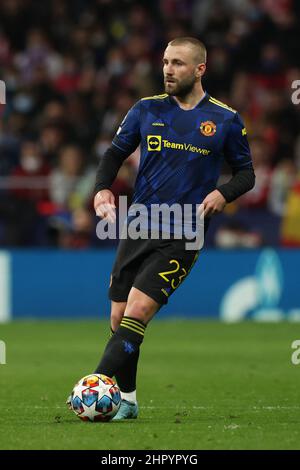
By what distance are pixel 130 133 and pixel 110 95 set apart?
1142 cm

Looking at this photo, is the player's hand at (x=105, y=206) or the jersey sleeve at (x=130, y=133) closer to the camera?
the player's hand at (x=105, y=206)

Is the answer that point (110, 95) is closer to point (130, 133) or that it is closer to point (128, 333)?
Answer: point (130, 133)

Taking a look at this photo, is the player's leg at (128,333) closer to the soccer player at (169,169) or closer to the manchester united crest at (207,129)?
the soccer player at (169,169)

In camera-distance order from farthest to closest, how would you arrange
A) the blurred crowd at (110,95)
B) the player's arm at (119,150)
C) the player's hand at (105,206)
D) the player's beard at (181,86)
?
the blurred crowd at (110,95)
the player's arm at (119,150)
the player's beard at (181,86)
the player's hand at (105,206)

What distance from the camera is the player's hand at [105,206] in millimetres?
7758

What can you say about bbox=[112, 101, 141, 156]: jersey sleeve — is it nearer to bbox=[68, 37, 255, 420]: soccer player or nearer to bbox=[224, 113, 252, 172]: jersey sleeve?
bbox=[68, 37, 255, 420]: soccer player

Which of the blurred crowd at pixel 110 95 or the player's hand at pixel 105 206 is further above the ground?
the blurred crowd at pixel 110 95

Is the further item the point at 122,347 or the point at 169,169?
the point at 169,169

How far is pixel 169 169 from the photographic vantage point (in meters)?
8.09

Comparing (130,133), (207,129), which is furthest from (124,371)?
(207,129)

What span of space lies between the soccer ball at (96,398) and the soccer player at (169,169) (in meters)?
0.23

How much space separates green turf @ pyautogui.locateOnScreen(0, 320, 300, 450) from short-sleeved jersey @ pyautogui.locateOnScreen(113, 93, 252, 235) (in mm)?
1533


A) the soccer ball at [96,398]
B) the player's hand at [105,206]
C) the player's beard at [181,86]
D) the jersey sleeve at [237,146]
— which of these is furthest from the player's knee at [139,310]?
the player's beard at [181,86]

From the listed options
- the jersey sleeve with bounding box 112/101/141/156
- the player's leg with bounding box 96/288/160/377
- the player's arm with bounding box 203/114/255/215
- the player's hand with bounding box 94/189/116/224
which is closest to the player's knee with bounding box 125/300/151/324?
the player's leg with bounding box 96/288/160/377
